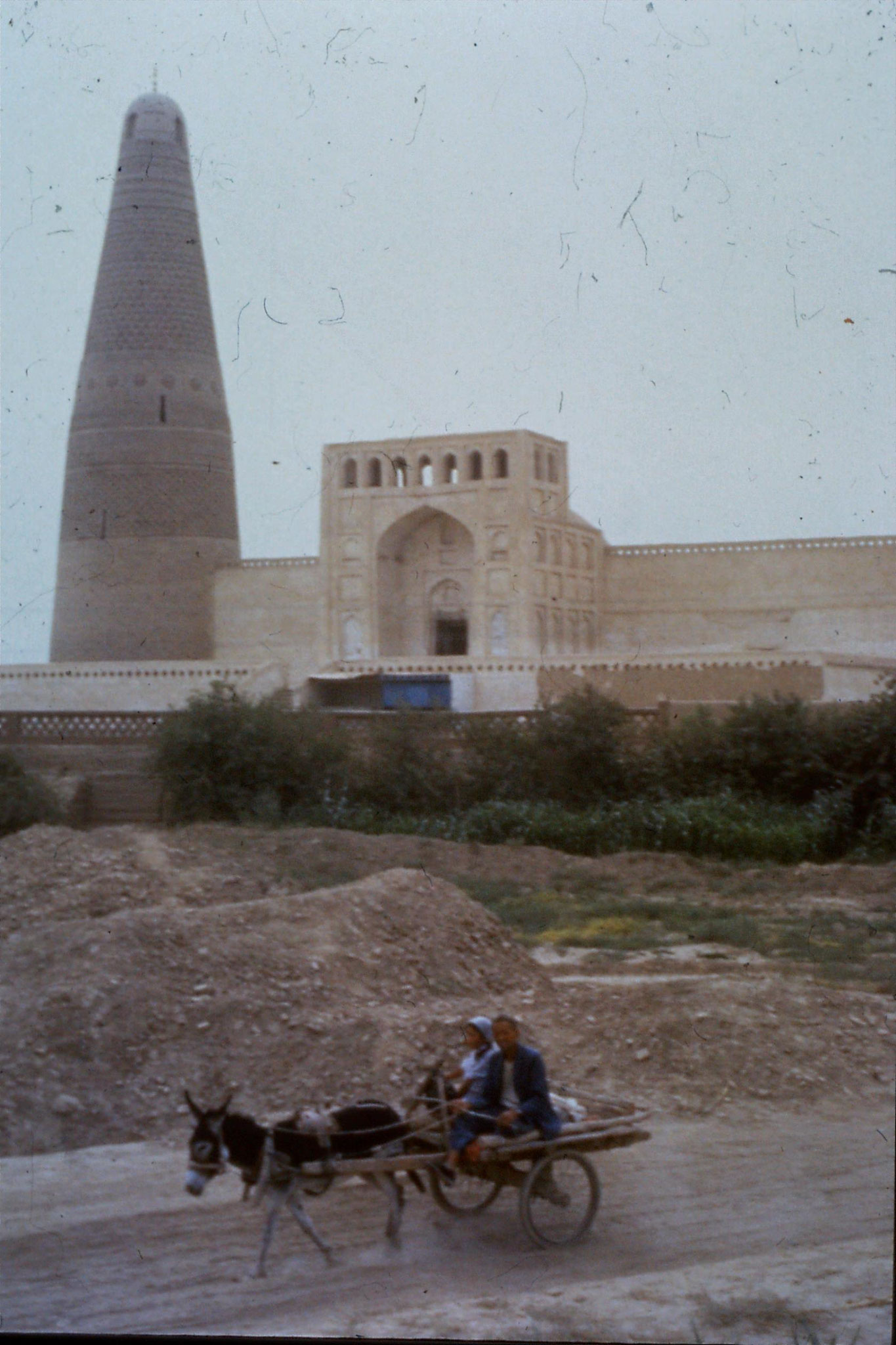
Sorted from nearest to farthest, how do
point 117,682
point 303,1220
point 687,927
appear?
→ point 303,1220 < point 687,927 < point 117,682

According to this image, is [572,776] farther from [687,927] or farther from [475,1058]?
[475,1058]

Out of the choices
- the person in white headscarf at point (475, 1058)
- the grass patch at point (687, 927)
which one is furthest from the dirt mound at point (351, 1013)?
the person in white headscarf at point (475, 1058)

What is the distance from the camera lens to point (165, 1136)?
4.66 meters

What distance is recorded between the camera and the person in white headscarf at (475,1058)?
13.5 feet

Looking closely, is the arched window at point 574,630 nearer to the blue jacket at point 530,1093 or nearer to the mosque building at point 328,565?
the mosque building at point 328,565

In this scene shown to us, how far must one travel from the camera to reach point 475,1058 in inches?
165

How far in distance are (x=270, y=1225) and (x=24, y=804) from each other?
15.8 ft

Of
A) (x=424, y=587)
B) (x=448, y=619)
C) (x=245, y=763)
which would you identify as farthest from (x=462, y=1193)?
(x=424, y=587)

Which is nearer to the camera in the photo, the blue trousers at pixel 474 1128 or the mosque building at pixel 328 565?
the blue trousers at pixel 474 1128

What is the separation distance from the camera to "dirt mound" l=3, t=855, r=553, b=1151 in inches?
188

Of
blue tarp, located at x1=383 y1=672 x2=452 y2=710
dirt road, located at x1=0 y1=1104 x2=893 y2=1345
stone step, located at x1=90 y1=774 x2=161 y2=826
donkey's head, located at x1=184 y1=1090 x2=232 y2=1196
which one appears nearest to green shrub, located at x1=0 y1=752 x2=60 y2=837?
stone step, located at x1=90 y1=774 x2=161 y2=826

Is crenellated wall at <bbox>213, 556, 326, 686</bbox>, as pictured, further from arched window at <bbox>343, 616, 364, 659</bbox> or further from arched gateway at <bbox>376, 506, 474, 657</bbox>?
arched gateway at <bbox>376, 506, 474, 657</bbox>

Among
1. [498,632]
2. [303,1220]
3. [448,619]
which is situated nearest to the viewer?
[303,1220]

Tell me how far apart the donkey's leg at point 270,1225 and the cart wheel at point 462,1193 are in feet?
1.34
